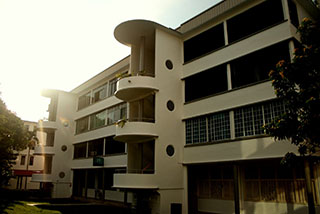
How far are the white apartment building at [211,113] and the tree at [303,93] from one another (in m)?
3.97

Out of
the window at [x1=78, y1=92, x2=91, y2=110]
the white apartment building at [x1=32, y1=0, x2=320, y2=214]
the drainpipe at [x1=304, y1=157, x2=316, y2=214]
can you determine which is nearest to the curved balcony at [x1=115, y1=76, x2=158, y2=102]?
the white apartment building at [x1=32, y1=0, x2=320, y2=214]

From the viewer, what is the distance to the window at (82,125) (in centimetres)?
3464

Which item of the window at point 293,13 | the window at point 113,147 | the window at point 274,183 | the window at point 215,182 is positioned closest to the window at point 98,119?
the window at point 113,147

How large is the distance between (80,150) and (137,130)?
17799 millimetres

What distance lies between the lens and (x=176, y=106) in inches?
810

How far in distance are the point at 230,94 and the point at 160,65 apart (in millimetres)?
5524

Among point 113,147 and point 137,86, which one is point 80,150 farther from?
point 137,86

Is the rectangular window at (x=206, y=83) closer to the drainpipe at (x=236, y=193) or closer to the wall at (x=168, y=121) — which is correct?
the wall at (x=168, y=121)

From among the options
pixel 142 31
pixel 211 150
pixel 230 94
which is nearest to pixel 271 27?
pixel 230 94

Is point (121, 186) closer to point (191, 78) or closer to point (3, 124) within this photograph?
point (191, 78)

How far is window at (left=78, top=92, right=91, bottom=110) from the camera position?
117 feet

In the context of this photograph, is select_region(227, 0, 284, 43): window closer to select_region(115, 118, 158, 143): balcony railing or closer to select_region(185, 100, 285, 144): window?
select_region(185, 100, 285, 144): window

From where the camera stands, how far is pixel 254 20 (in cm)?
1744

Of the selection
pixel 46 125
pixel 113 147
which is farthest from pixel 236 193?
pixel 46 125
